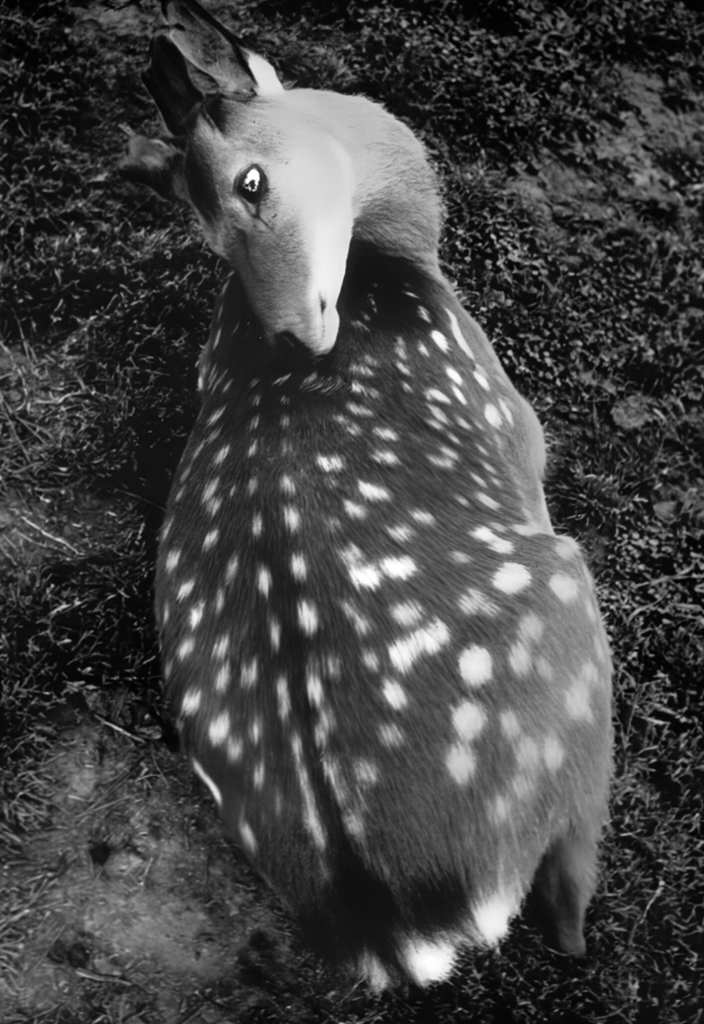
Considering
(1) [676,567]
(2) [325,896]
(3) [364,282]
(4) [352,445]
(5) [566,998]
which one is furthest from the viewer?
(1) [676,567]

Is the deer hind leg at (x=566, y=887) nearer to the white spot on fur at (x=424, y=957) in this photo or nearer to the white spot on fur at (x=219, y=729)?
the white spot on fur at (x=424, y=957)

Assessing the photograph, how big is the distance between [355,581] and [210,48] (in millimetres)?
754

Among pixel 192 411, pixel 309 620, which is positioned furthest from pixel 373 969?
pixel 192 411

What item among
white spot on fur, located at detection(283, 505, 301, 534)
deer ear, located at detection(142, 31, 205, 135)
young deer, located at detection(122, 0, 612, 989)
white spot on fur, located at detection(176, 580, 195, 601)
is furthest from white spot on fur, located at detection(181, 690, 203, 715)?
deer ear, located at detection(142, 31, 205, 135)

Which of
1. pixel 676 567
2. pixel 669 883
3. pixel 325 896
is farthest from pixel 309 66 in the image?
pixel 669 883

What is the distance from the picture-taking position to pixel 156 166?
124 centimetres

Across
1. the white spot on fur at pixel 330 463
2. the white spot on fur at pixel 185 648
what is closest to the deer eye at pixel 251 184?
the white spot on fur at pixel 330 463

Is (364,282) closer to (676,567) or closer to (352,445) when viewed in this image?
(352,445)

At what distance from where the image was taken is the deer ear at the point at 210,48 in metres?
1.13

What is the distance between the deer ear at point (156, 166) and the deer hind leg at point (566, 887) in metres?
1.05

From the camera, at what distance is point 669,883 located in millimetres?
1481

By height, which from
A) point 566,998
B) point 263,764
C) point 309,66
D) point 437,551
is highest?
point 309,66

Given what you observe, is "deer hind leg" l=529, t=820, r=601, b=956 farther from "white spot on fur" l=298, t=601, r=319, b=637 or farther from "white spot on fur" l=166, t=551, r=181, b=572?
"white spot on fur" l=166, t=551, r=181, b=572

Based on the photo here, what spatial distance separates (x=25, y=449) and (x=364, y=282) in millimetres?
738
